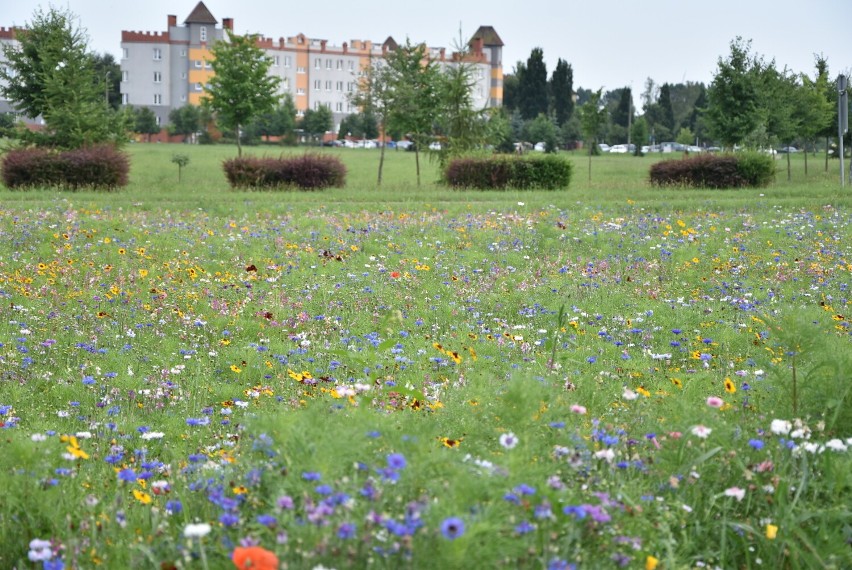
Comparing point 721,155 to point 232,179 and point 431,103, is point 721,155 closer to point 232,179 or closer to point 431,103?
point 431,103

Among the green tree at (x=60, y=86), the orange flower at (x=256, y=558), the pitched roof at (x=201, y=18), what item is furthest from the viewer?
the pitched roof at (x=201, y=18)

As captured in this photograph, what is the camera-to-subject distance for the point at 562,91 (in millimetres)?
91500

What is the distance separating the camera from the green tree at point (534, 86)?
91.9 meters

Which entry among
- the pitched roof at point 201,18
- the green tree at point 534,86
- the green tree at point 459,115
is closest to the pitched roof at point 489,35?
the green tree at point 534,86

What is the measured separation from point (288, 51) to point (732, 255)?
100 metres

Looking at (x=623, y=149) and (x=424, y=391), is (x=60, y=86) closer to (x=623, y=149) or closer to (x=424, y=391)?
(x=424, y=391)

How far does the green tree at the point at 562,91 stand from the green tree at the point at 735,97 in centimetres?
5807

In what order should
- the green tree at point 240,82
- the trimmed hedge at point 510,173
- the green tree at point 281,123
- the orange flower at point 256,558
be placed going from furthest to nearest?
the green tree at point 281,123 < the green tree at point 240,82 < the trimmed hedge at point 510,173 < the orange flower at point 256,558

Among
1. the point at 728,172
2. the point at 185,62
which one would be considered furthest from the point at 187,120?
the point at 728,172

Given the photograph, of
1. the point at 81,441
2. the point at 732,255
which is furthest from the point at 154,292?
the point at 732,255

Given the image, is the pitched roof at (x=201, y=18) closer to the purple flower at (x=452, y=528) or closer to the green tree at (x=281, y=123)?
the green tree at (x=281, y=123)

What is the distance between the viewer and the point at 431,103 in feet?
99.3

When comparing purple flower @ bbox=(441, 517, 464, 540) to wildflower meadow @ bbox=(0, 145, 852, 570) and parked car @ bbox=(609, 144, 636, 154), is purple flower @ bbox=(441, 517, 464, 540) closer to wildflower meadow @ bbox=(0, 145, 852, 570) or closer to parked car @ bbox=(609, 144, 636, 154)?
wildflower meadow @ bbox=(0, 145, 852, 570)

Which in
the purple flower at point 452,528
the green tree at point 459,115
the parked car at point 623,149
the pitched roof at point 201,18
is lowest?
the purple flower at point 452,528
